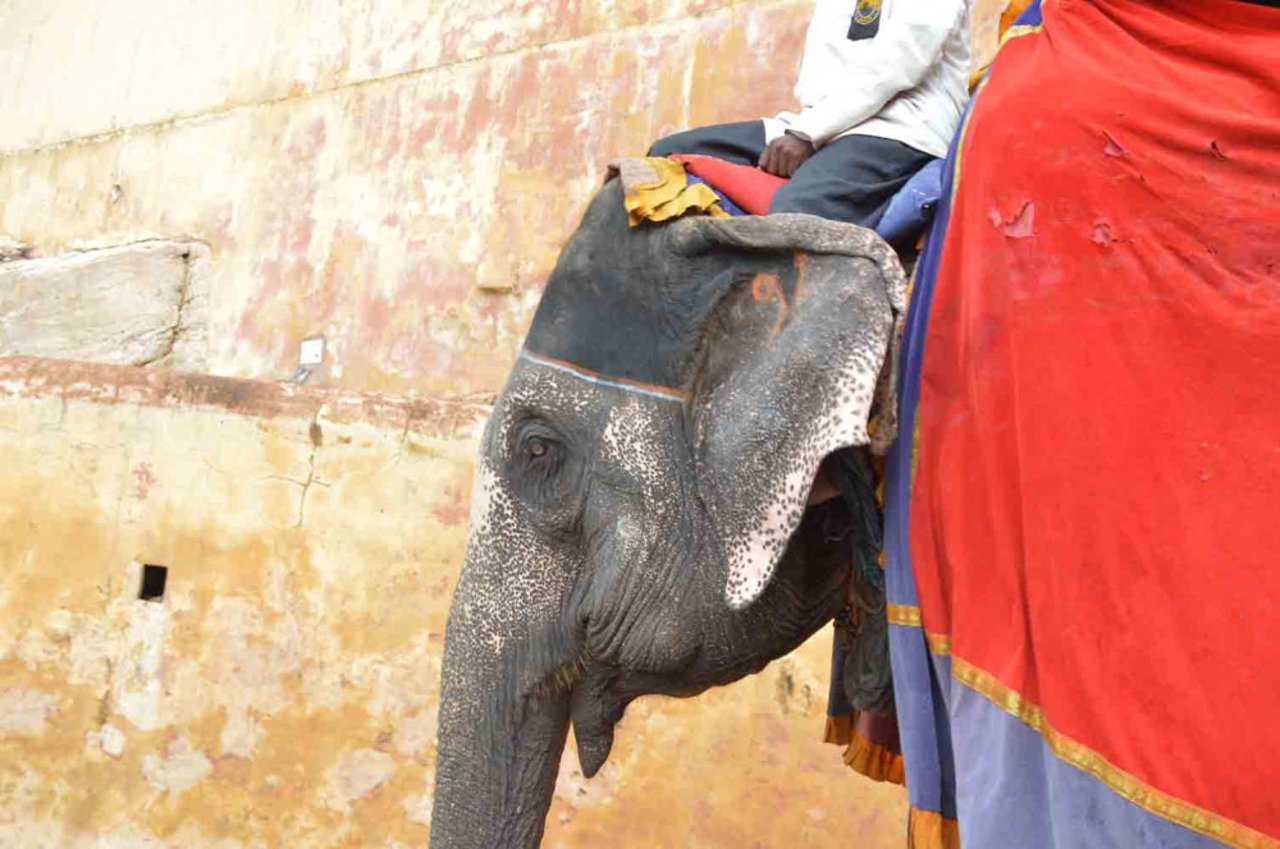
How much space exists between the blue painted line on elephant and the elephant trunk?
344 millimetres

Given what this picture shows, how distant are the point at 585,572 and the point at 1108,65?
0.78 meters

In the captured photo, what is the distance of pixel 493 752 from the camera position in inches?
63.2

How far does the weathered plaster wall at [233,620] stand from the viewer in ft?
12.3

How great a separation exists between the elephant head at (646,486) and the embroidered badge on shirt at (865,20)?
374 mm

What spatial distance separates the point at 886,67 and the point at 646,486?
0.60 metres

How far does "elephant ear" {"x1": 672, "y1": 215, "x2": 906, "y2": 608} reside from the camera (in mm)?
1291

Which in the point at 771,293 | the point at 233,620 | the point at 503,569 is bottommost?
the point at 233,620

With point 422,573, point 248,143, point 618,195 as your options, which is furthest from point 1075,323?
point 248,143

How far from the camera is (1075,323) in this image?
1181 millimetres

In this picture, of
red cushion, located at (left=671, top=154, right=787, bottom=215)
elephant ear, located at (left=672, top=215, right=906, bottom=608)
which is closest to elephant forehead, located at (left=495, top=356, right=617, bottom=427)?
elephant ear, located at (left=672, top=215, right=906, bottom=608)

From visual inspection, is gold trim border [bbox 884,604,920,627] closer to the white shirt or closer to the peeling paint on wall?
the white shirt

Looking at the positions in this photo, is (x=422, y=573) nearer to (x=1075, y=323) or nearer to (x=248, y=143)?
(x=1075, y=323)

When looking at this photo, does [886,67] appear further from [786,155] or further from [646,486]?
[646,486]

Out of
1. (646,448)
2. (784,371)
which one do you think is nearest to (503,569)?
(646,448)
